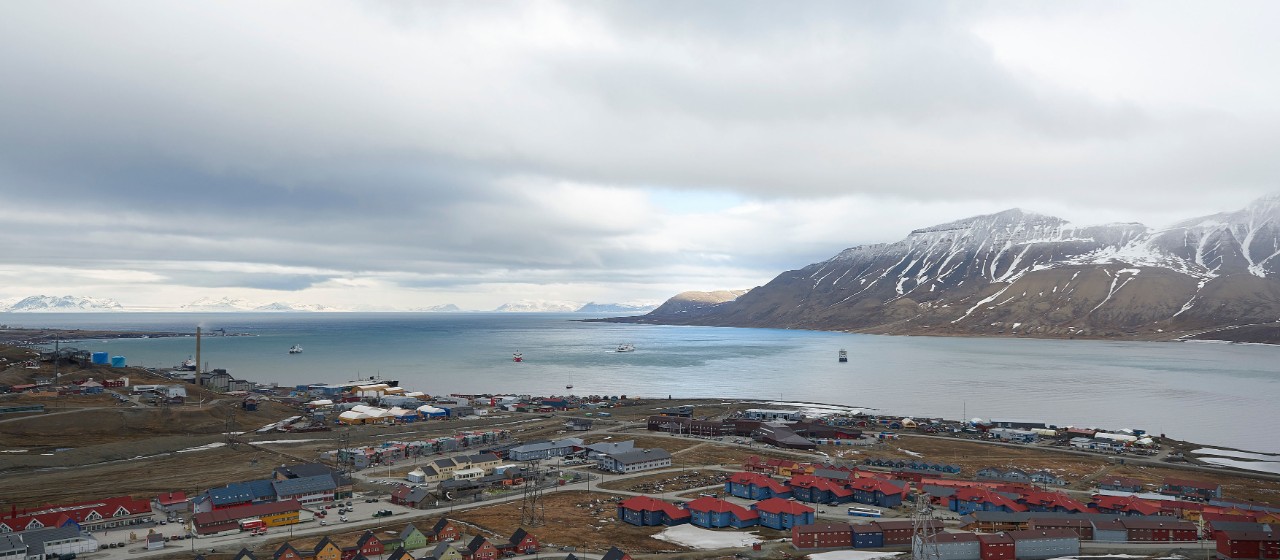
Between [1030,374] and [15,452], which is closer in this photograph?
[15,452]

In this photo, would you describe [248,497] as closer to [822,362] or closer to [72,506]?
[72,506]

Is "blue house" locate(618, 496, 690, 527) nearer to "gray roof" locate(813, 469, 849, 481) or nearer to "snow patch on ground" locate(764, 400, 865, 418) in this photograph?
"gray roof" locate(813, 469, 849, 481)

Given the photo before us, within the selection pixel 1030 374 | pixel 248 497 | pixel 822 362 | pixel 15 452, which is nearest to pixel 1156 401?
pixel 1030 374

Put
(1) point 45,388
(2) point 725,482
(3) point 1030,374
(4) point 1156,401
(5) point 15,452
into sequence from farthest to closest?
(3) point 1030,374 → (4) point 1156,401 → (1) point 45,388 → (5) point 15,452 → (2) point 725,482

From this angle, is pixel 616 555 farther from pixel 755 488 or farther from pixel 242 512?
pixel 242 512

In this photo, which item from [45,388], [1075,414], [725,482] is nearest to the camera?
[725,482]

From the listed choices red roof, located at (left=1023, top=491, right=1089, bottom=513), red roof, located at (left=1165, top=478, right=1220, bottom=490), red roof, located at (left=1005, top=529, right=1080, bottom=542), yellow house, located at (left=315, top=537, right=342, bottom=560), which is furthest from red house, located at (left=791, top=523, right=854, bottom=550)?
red roof, located at (left=1165, top=478, right=1220, bottom=490)

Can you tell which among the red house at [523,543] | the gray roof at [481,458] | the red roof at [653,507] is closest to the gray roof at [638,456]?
the gray roof at [481,458]
